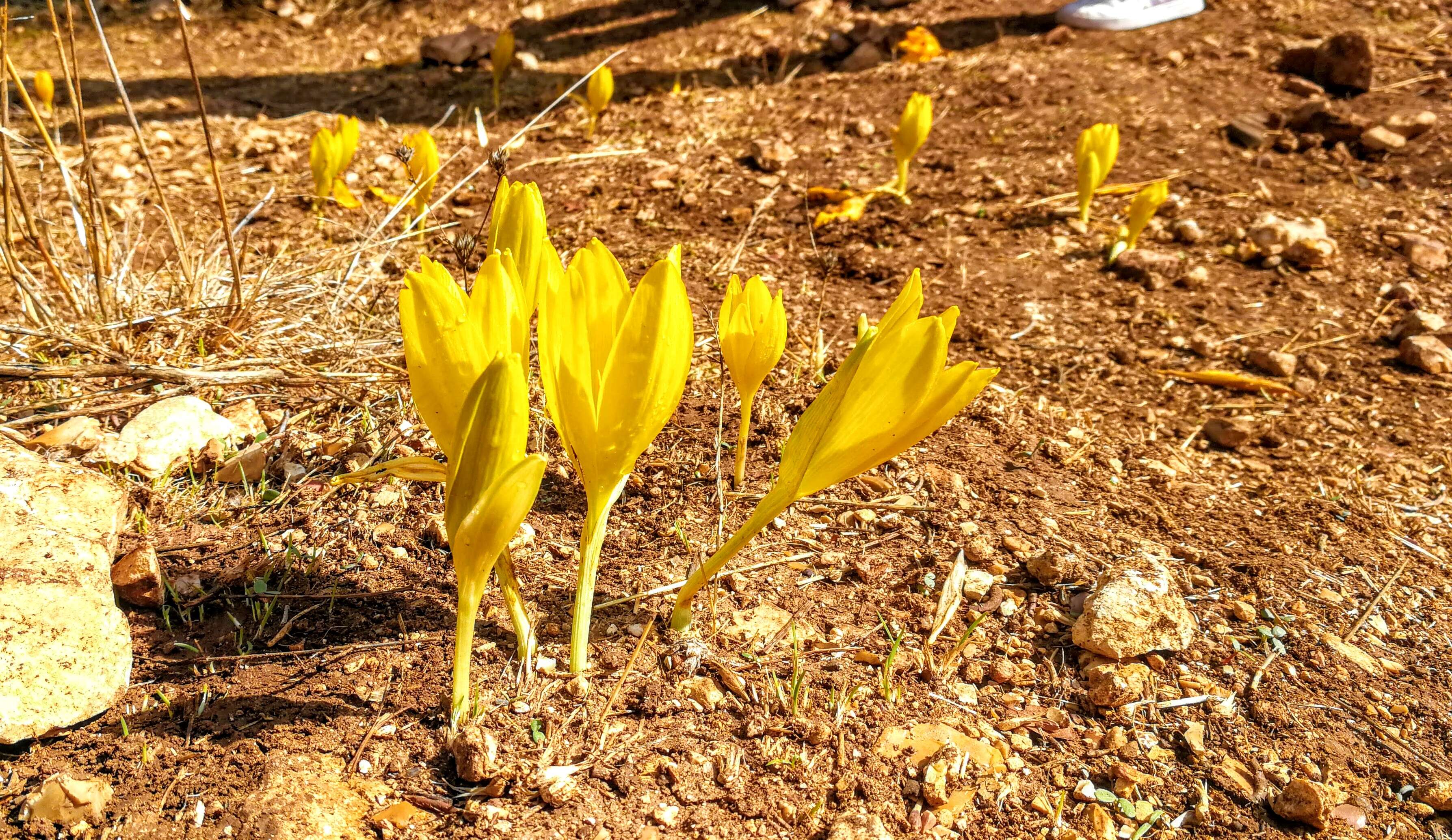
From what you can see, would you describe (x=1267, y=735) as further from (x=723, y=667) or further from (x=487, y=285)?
(x=487, y=285)

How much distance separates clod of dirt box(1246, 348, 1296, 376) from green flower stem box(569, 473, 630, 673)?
1.80m

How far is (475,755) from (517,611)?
16 cm

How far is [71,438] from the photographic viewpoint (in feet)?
5.48

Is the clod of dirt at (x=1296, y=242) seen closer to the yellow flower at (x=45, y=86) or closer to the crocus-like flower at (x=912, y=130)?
the crocus-like flower at (x=912, y=130)

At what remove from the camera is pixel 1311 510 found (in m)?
1.87

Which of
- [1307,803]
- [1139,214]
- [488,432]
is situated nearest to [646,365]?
[488,432]

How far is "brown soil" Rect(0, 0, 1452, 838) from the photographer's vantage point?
3.88 ft

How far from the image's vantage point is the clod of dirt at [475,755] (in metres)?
1.10

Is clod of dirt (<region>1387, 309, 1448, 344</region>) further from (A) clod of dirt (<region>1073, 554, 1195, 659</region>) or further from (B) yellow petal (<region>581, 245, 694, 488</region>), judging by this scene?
(B) yellow petal (<region>581, 245, 694, 488</region>)

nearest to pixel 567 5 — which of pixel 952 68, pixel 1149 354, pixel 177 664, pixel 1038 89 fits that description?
pixel 952 68

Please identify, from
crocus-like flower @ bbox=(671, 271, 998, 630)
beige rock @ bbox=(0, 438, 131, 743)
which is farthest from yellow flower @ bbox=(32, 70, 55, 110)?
crocus-like flower @ bbox=(671, 271, 998, 630)

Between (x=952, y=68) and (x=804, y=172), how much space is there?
1207 mm

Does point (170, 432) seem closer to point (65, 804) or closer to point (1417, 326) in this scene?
point (65, 804)

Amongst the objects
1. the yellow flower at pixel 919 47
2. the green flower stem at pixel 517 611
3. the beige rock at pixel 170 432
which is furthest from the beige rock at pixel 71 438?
the yellow flower at pixel 919 47
